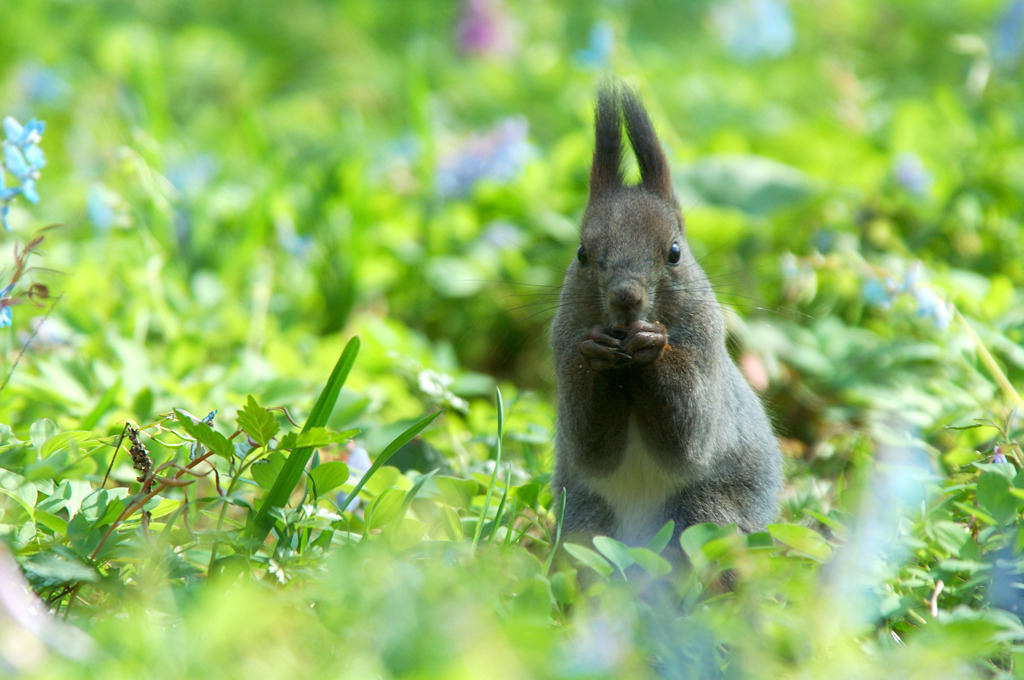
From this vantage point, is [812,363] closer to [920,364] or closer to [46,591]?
[920,364]

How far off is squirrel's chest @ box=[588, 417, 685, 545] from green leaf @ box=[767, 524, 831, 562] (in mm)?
488

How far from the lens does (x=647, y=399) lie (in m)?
2.28

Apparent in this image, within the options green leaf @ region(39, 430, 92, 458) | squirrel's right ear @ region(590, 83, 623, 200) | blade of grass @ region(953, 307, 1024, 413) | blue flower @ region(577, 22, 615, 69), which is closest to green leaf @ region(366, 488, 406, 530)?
green leaf @ region(39, 430, 92, 458)

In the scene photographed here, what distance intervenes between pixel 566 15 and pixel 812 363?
16.1ft

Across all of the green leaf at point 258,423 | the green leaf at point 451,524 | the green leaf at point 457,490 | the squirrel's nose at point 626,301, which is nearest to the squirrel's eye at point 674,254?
the squirrel's nose at point 626,301

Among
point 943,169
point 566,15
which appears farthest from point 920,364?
point 566,15

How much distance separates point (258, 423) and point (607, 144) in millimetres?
1309

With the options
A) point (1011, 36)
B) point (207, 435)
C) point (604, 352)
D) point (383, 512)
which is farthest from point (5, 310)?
point (1011, 36)

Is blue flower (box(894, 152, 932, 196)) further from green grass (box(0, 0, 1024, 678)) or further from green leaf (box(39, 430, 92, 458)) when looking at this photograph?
green leaf (box(39, 430, 92, 458))

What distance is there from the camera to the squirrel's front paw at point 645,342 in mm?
2184

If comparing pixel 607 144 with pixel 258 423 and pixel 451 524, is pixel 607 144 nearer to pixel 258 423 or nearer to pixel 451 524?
pixel 451 524

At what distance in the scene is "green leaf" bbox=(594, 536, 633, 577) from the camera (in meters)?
1.79

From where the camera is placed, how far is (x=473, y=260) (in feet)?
14.3

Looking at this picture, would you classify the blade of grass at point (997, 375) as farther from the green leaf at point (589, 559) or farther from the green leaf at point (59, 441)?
the green leaf at point (59, 441)
